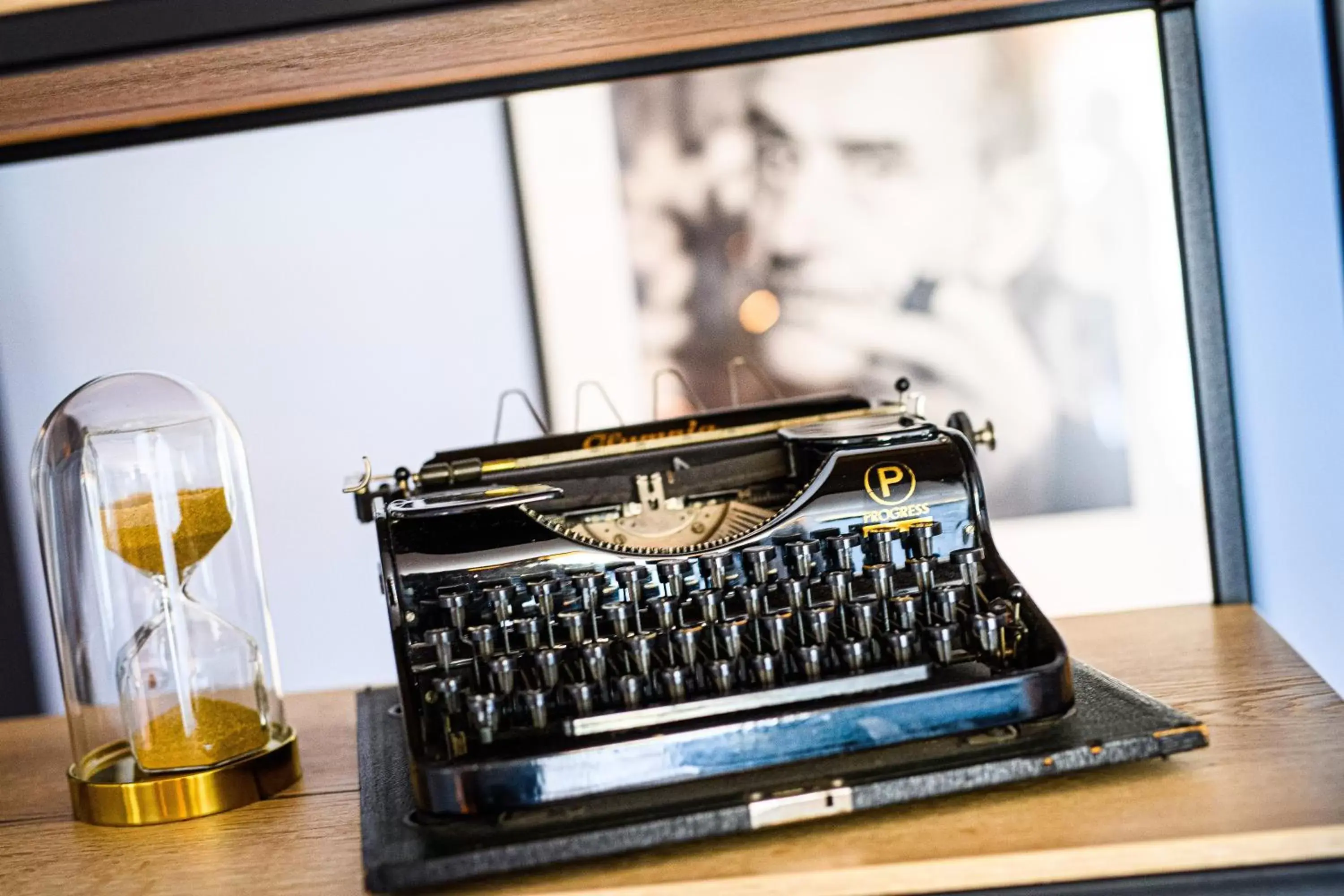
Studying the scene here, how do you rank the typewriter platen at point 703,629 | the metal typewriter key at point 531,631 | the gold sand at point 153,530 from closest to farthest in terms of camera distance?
the typewriter platen at point 703,629 < the metal typewriter key at point 531,631 < the gold sand at point 153,530

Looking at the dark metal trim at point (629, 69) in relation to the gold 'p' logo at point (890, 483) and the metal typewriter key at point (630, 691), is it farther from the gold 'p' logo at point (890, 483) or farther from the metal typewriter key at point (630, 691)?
the metal typewriter key at point (630, 691)

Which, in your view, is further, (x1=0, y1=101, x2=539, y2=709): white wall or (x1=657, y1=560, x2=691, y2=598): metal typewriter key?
(x1=0, y1=101, x2=539, y2=709): white wall

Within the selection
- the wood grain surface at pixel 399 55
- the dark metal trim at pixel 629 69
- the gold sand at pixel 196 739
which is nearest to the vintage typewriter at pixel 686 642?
the gold sand at pixel 196 739

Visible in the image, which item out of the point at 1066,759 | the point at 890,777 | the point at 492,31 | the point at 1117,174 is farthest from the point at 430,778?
→ the point at 1117,174

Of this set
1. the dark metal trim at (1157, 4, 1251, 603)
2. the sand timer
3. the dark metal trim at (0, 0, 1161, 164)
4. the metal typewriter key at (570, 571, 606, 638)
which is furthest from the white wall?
the dark metal trim at (1157, 4, 1251, 603)

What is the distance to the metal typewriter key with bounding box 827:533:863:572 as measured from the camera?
108 centimetres

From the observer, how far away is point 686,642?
3.28 ft

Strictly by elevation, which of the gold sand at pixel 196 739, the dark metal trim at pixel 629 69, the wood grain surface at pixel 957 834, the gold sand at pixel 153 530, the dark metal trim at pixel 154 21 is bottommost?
the wood grain surface at pixel 957 834

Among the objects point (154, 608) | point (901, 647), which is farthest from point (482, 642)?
point (154, 608)

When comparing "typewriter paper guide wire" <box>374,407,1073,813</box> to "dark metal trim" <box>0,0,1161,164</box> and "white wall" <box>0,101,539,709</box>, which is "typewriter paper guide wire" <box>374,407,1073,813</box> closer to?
"white wall" <box>0,101,539,709</box>

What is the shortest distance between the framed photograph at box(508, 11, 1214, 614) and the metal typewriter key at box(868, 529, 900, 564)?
1.67ft

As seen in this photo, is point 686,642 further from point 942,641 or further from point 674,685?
point 942,641

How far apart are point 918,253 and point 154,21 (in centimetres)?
95

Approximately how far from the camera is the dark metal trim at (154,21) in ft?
→ 3.40
